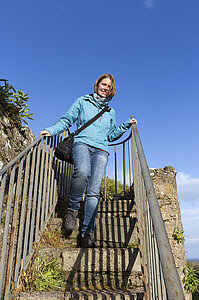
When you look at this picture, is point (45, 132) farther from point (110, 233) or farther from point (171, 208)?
point (171, 208)

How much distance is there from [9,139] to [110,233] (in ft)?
5.18

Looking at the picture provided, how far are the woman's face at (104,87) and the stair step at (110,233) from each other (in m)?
1.51

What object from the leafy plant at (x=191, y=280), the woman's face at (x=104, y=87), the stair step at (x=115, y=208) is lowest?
the leafy plant at (x=191, y=280)

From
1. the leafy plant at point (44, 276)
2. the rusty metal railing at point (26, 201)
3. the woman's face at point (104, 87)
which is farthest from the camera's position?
the woman's face at point (104, 87)

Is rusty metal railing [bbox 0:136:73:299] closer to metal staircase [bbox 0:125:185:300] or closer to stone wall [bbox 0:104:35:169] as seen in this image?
metal staircase [bbox 0:125:185:300]

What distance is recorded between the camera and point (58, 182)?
3.26m

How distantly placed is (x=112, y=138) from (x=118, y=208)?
34.8 inches

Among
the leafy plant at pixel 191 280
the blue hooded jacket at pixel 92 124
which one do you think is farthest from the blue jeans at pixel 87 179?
the leafy plant at pixel 191 280

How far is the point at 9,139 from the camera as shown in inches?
117

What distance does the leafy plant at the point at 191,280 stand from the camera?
347 centimetres

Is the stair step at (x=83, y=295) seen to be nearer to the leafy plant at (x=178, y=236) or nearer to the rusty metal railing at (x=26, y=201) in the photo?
the rusty metal railing at (x=26, y=201)

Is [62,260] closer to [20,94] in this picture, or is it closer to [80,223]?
[80,223]

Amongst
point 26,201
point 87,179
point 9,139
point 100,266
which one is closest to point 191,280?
point 100,266

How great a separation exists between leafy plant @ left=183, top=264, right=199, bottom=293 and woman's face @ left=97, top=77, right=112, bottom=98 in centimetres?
273
